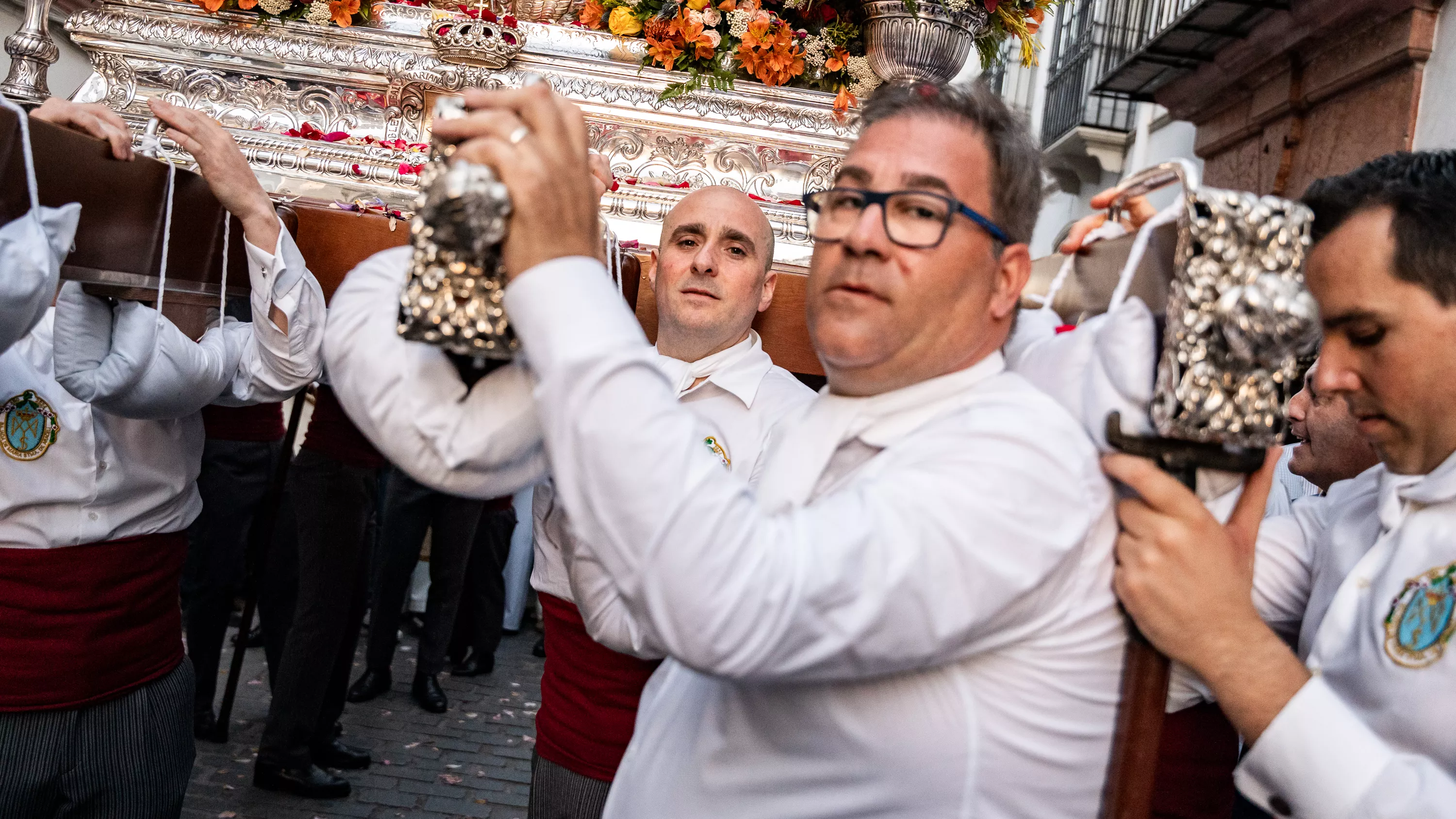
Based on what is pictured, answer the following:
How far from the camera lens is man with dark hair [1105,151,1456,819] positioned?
A: 1.29 m

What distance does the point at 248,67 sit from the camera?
3277mm

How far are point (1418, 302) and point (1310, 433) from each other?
4.08ft

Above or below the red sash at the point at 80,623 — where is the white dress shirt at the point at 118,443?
above

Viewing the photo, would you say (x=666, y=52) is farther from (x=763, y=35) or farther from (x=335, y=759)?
(x=335, y=759)

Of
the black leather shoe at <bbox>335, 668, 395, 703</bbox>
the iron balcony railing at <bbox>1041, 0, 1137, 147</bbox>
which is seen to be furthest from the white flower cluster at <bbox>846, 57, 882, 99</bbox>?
the iron balcony railing at <bbox>1041, 0, 1137, 147</bbox>

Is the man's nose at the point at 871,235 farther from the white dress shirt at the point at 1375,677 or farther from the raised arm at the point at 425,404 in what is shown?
the white dress shirt at the point at 1375,677

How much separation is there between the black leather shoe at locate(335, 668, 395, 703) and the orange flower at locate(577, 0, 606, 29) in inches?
130

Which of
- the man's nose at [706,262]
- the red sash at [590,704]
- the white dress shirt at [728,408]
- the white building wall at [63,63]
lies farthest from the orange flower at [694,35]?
the white building wall at [63,63]

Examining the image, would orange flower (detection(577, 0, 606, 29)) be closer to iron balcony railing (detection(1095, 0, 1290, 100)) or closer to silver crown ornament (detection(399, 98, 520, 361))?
silver crown ornament (detection(399, 98, 520, 361))

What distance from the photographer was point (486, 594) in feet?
20.2

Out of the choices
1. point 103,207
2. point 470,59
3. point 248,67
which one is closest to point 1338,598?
point 103,207

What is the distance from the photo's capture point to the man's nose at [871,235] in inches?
52.7

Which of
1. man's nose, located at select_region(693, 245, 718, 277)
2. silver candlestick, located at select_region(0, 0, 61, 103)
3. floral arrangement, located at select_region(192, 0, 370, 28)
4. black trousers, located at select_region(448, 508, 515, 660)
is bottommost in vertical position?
black trousers, located at select_region(448, 508, 515, 660)

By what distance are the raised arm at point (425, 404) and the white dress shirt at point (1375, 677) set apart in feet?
3.06
